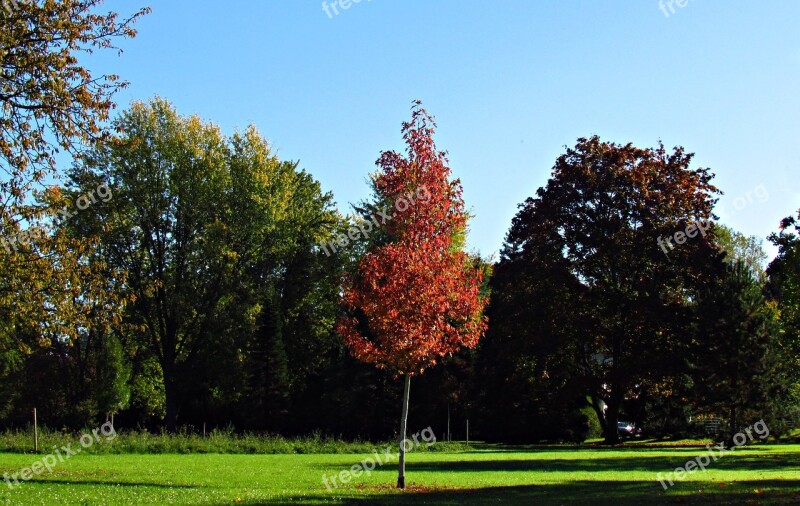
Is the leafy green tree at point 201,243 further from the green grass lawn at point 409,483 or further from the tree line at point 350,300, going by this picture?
the green grass lawn at point 409,483

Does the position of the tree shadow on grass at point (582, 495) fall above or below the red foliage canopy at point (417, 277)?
below

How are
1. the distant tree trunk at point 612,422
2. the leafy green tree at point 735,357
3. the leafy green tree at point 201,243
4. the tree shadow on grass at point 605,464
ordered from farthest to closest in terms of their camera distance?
the leafy green tree at point 201,243 → the distant tree trunk at point 612,422 → the leafy green tree at point 735,357 → the tree shadow on grass at point 605,464

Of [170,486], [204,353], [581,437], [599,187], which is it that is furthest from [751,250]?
[170,486]

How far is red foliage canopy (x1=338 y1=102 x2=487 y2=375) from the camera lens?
1766cm

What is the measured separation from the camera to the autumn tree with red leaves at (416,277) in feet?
57.9

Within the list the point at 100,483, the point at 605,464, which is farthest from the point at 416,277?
the point at 605,464

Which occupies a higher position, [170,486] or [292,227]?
[292,227]

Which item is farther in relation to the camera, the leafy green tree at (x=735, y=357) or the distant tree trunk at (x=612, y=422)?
the distant tree trunk at (x=612, y=422)

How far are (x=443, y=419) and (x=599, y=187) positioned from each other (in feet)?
65.8

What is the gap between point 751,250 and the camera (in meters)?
73.2

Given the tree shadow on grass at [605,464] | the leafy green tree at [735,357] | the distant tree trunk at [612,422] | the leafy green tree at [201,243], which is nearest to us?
the tree shadow on grass at [605,464]

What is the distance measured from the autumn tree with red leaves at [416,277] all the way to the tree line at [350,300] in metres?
0.07

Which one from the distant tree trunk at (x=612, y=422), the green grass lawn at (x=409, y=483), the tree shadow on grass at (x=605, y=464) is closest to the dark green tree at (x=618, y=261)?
the distant tree trunk at (x=612, y=422)

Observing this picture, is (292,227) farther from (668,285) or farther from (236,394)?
(668,285)
